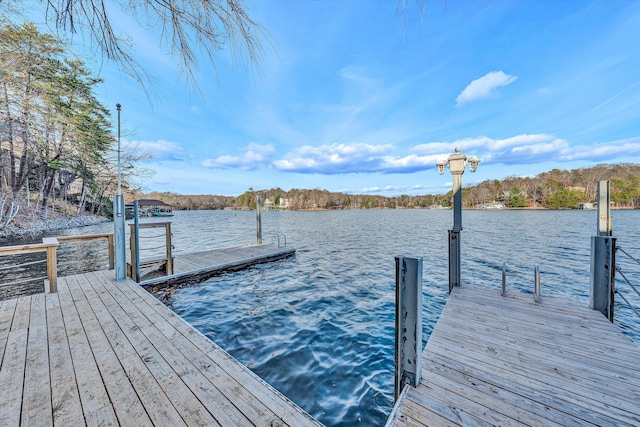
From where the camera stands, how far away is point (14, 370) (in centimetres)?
184

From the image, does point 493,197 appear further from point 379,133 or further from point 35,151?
point 35,151

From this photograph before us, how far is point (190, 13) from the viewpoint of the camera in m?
1.22

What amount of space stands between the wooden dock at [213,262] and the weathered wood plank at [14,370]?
259 centimetres

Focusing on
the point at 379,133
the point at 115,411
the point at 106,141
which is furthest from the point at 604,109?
the point at 106,141

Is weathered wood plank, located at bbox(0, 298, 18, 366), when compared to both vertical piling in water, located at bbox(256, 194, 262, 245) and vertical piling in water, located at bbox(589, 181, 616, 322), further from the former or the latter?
vertical piling in water, located at bbox(256, 194, 262, 245)

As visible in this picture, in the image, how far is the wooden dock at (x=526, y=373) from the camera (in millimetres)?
1564

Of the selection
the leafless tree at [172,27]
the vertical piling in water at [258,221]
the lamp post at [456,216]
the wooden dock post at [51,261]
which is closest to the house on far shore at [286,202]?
the vertical piling in water at [258,221]

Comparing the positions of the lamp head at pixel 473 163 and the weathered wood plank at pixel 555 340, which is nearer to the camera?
the weathered wood plank at pixel 555 340

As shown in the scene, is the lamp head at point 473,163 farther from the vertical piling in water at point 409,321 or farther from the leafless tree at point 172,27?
the leafless tree at point 172,27

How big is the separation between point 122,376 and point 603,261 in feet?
17.5

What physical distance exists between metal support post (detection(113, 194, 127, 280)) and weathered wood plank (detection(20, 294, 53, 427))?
1.48 m

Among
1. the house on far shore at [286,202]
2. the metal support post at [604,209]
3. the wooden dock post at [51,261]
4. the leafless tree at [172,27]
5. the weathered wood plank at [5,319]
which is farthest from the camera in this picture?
the house on far shore at [286,202]

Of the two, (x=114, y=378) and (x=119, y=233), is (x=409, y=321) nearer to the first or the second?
(x=114, y=378)

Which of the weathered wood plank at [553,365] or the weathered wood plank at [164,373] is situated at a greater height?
the weathered wood plank at [164,373]
